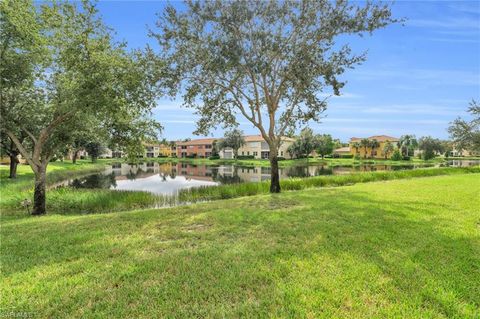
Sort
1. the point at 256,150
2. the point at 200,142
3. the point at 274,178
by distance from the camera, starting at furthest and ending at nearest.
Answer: the point at 200,142, the point at 256,150, the point at 274,178

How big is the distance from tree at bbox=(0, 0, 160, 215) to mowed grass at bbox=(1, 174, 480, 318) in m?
4.80

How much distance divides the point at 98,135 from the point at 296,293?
13595 mm

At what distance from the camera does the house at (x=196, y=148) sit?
101562 mm

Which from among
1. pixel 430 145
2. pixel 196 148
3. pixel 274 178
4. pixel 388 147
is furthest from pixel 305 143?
pixel 274 178

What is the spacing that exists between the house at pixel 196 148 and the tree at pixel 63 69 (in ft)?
277

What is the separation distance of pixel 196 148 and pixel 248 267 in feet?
335

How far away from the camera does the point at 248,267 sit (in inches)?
188

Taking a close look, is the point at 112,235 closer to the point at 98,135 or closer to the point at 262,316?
the point at 262,316

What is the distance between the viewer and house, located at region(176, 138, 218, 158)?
10156cm

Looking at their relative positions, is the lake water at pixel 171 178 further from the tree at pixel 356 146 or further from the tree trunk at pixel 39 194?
the tree at pixel 356 146

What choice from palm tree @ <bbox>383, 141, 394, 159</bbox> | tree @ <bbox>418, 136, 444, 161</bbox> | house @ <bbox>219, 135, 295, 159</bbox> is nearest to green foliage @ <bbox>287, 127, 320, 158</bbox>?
house @ <bbox>219, 135, 295, 159</bbox>

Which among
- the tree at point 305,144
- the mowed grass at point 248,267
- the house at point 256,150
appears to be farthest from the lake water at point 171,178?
→ the house at point 256,150

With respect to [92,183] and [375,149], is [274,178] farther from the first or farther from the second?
[375,149]

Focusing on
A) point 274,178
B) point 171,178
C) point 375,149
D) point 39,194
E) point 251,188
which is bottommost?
point 171,178
